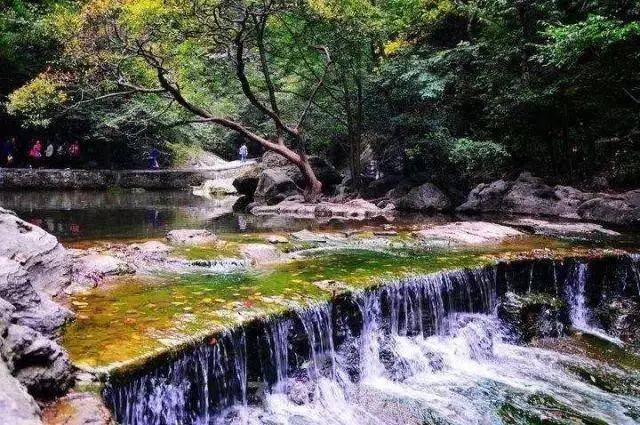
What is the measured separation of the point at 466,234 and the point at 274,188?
457 inches

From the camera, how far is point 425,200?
18.3 m

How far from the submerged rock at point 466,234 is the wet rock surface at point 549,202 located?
5201 millimetres

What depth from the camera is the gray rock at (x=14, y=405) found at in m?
2.63

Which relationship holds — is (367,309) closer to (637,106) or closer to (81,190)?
(637,106)

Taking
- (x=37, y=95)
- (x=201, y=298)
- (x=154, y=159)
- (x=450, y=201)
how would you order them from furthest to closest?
(x=154, y=159) → (x=450, y=201) → (x=37, y=95) → (x=201, y=298)

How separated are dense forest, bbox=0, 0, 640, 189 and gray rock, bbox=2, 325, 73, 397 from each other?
11.7 meters

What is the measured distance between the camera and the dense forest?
14.3 m

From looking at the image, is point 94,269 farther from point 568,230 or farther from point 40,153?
point 40,153

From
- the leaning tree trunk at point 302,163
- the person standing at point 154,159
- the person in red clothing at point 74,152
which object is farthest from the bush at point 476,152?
the person in red clothing at point 74,152

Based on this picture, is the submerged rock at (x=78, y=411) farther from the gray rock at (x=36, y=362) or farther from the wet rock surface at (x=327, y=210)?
the wet rock surface at (x=327, y=210)

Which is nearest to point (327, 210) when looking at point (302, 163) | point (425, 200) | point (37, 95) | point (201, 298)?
point (302, 163)

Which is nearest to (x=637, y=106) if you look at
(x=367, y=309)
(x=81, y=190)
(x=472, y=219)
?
(x=472, y=219)

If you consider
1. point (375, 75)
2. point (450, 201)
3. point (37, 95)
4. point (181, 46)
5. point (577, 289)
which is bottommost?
point (577, 289)

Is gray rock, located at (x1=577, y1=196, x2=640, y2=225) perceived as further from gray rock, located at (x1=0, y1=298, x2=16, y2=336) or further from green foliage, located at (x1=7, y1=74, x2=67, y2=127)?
green foliage, located at (x1=7, y1=74, x2=67, y2=127)
